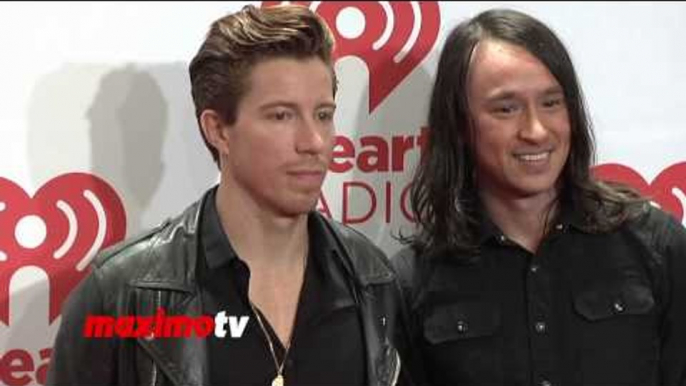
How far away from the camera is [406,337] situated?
75.4 inches

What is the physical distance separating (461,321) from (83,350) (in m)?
Result: 0.75

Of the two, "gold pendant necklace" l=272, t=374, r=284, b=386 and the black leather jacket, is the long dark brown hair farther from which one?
"gold pendant necklace" l=272, t=374, r=284, b=386

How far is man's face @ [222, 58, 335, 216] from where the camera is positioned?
165cm

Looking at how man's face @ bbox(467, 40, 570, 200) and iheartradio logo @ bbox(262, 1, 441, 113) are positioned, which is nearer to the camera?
man's face @ bbox(467, 40, 570, 200)

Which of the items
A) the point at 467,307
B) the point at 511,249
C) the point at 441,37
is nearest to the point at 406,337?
the point at 467,307

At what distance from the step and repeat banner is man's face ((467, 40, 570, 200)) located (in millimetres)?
416

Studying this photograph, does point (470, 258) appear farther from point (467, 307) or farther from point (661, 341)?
point (661, 341)

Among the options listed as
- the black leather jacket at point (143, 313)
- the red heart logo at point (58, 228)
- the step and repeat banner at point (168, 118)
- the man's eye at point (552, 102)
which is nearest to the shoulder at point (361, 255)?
the black leather jacket at point (143, 313)

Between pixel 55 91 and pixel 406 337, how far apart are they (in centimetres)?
102

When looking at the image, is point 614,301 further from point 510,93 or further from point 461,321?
point 510,93

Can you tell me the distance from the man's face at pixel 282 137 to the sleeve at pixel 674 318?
0.75 metres

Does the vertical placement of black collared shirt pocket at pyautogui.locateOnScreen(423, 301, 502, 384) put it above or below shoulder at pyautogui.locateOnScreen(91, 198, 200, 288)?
below

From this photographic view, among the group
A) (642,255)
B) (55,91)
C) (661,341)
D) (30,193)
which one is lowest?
(661,341)

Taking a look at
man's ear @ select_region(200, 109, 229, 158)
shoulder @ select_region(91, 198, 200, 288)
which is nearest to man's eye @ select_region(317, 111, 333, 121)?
man's ear @ select_region(200, 109, 229, 158)
